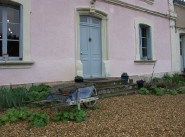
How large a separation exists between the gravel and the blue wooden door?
2895 millimetres

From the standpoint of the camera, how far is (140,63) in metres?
11.1

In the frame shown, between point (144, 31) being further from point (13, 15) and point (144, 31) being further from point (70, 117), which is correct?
point (70, 117)

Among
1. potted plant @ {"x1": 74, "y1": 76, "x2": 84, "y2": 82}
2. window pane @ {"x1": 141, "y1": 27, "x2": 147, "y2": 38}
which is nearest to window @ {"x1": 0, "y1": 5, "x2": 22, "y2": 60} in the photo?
potted plant @ {"x1": 74, "y1": 76, "x2": 84, "y2": 82}

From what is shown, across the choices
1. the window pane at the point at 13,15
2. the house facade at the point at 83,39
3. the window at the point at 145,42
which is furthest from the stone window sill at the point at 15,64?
the window at the point at 145,42

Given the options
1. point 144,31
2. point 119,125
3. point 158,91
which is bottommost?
point 119,125

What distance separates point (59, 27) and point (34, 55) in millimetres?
1294

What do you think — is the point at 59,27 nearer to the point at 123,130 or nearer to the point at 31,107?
the point at 31,107

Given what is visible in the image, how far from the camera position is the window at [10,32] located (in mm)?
7309

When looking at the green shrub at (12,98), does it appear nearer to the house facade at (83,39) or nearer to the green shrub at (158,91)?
the house facade at (83,39)

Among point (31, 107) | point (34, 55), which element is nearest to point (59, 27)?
point (34, 55)

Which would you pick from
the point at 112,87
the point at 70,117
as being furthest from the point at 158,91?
the point at 70,117

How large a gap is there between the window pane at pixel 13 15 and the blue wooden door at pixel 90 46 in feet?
8.01

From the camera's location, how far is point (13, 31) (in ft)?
24.8

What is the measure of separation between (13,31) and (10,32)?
0.35 ft
